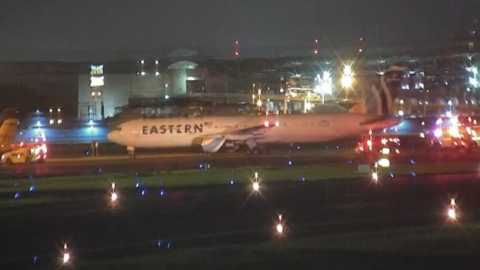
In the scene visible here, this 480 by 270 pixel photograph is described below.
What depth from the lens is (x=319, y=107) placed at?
76688 millimetres

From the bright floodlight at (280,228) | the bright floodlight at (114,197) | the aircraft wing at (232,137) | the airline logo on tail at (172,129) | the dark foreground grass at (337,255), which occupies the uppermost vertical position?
the airline logo on tail at (172,129)

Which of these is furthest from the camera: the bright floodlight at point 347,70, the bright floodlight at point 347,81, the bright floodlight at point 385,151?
the bright floodlight at point 347,70

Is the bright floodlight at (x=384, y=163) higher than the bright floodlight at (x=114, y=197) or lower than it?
higher

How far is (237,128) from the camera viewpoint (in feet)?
171

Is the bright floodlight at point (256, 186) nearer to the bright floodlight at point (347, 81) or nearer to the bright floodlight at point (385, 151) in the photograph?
the bright floodlight at point (385, 151)

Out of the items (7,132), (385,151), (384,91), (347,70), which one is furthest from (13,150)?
(347,70)

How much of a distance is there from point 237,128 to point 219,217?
3426 centimetres

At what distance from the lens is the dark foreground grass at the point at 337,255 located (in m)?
12.0

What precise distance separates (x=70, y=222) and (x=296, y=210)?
18.6 ft

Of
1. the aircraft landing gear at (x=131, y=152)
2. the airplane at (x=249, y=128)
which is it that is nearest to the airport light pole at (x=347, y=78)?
the airplane at (x=249, y=128)

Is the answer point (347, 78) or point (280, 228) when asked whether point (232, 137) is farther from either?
point (347, 78)

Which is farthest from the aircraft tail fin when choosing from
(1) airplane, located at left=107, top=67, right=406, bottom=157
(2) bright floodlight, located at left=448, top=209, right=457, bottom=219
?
(2) bright floodlight, located at left=448, top=209, right=457, bottom=219

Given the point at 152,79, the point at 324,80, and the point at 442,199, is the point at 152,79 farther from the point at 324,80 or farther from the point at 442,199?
the point at 442,199

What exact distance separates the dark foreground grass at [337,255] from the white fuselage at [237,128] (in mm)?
37773
